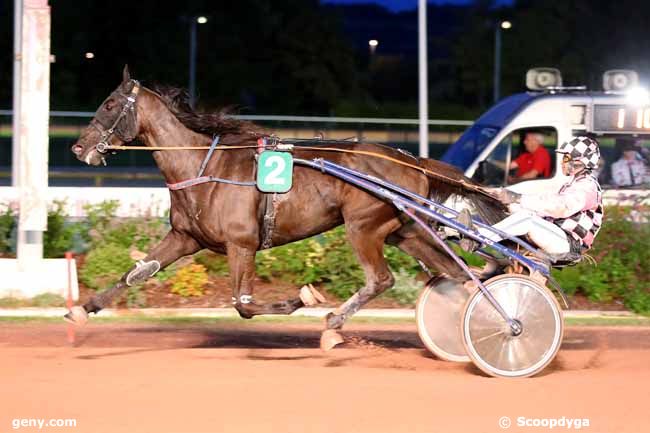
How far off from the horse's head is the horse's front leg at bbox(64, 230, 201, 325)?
0.74 metres

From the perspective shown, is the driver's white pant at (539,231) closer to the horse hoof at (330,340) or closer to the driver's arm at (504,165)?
the horse hoof at (330,340)

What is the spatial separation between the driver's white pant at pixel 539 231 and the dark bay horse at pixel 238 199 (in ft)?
1.95

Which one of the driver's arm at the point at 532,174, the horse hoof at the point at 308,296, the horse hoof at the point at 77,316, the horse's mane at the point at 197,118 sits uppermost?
the horse's mane at the point at 197,118

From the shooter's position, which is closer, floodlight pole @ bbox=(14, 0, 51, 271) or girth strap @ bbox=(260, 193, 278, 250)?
girth strap @ bbox=(260, 193, 278, 250)

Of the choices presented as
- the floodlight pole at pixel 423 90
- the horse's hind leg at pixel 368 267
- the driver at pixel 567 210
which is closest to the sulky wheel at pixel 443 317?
the horse's hind leg at pixel 368 267

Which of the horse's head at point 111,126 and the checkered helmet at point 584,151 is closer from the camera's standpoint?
the checkered helmet at point 584,151

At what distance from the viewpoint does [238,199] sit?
7.80 metres

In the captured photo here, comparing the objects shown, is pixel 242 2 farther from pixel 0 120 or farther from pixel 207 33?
pixel 0 120

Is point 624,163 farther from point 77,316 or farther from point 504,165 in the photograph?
point 77,316

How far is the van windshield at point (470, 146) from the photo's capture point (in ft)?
44.7

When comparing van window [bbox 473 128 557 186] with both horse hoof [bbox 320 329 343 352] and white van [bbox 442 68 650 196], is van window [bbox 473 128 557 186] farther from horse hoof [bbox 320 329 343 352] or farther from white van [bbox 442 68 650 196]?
horse hoof [bbox 320 329 343 352]

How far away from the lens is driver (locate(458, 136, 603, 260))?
294 inches

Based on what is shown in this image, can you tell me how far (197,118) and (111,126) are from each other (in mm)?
624

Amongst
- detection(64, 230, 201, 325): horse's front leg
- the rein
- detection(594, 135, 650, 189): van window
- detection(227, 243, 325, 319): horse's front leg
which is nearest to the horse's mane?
the rein
